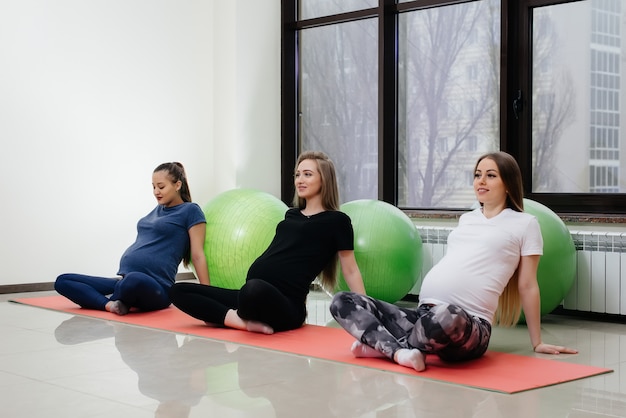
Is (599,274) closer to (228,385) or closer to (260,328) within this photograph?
(260,328)

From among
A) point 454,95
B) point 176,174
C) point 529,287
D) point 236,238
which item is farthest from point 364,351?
point 454,95

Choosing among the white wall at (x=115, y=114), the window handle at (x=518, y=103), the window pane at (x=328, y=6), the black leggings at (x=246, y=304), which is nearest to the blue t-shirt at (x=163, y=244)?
the black leggings at (x=246, y=304)

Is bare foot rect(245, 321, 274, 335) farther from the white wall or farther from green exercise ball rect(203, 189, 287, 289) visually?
the white wall

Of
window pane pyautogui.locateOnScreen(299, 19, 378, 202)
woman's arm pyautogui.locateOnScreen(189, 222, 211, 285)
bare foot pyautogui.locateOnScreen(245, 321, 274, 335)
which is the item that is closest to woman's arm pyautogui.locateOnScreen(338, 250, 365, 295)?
bare foot pyautogui.locateOnScreen(245, 321, 274, 335)

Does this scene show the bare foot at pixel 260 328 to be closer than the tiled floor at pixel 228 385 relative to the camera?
No

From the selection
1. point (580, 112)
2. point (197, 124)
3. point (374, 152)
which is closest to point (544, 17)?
point (580, 112)

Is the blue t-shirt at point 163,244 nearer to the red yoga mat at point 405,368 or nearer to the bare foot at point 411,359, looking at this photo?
the red yoga mat at point 405,368

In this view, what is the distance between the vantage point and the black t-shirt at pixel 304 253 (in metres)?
3.71

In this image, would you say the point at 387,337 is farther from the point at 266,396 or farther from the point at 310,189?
the point at 310,189

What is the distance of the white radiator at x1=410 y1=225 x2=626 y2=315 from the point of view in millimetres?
4246

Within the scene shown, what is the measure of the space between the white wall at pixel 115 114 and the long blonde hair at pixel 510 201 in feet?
10.7

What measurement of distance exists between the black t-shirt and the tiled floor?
1.31 ft

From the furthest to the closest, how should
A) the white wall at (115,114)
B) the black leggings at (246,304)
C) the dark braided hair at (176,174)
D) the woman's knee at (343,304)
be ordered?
the white wall at (115,114)
the dark braided hair at (176,174)
the black leggings at (246,304)
the woman's knee at (343,304)

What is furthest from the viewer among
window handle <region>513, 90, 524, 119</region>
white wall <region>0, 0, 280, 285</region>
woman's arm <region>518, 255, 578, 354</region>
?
white wall <region>0, 0, 280, 285</region>
